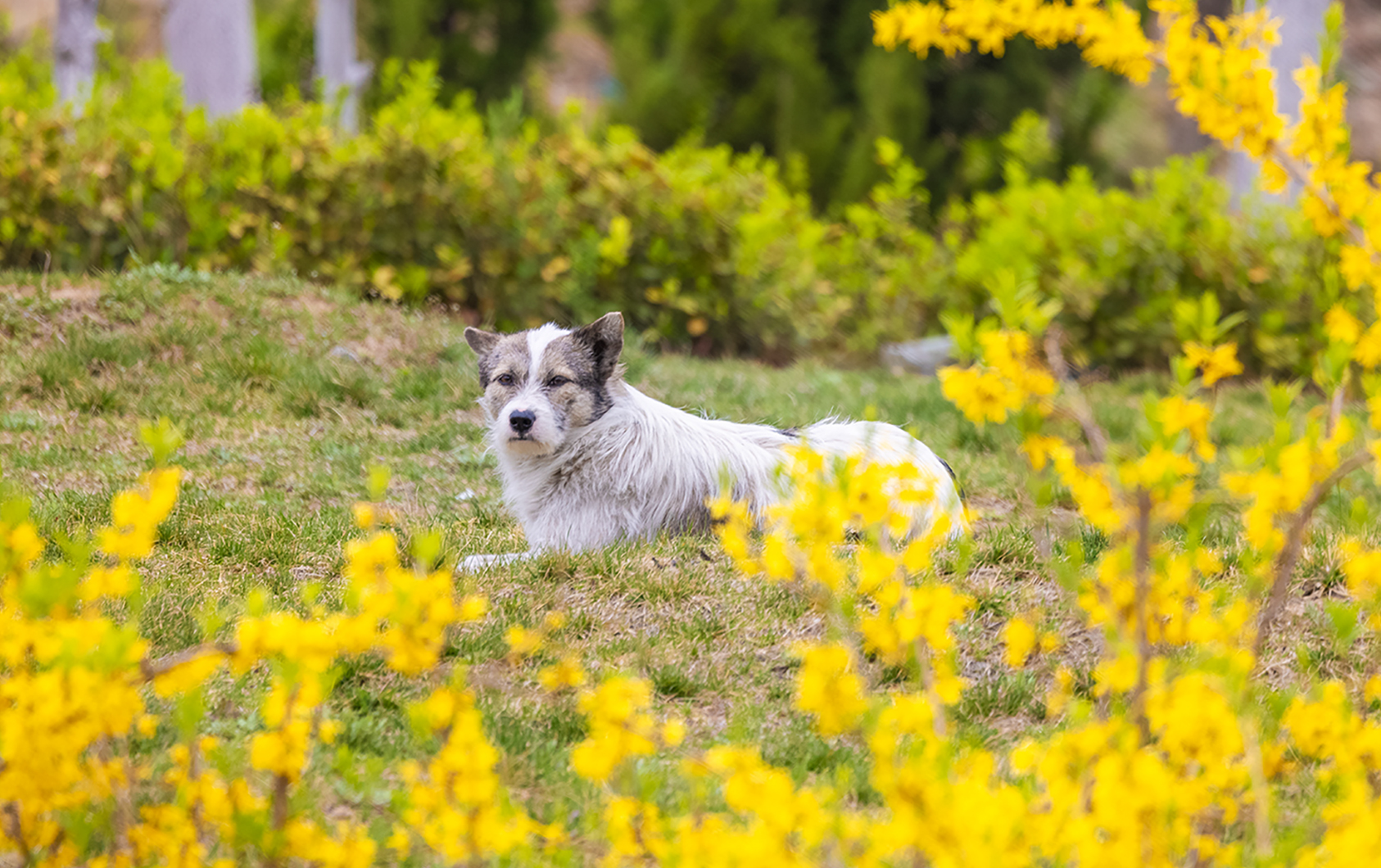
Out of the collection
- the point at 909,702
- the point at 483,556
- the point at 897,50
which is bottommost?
the point at 483,556

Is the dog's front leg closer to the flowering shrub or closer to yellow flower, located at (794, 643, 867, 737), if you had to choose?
the flowering shrub

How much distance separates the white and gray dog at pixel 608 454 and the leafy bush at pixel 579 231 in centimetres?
389

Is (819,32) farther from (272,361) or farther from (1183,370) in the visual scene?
(1183,370)

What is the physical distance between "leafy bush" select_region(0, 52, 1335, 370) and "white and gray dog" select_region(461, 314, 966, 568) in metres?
3.89

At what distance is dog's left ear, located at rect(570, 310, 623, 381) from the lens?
16.6 feet

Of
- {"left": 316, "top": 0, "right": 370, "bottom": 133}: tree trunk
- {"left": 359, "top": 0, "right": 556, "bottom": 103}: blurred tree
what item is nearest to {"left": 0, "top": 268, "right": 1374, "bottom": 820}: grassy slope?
{"left": 316, "top": 0, "right": 370, "bottom": 133}: tree trunk

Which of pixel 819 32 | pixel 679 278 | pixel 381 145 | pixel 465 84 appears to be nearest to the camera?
pixel 381 145

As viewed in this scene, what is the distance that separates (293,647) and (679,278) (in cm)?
746

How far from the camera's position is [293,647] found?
2441 mm

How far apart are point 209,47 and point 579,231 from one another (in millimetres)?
4483

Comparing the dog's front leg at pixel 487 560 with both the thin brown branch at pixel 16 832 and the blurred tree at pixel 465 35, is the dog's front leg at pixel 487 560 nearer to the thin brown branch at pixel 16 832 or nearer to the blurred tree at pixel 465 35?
the thin brown branch at pixel 16 832

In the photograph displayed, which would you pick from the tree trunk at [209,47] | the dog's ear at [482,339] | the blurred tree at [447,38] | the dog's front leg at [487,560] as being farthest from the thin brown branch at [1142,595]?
the blurred tree at [447,38]

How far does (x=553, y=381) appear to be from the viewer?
16.7 ft

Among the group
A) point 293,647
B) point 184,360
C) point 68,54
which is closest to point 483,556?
point 293,647
